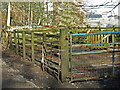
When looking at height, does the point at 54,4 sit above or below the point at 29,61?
above

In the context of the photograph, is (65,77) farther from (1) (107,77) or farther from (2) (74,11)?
(2) (74,11)

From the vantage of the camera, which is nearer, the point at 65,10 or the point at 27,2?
the point at 65,10

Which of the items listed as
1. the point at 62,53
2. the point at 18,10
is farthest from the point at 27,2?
the point at 62,53

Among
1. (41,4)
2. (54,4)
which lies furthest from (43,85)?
(41,4)

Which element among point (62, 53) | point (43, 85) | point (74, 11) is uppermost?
point (74, 11)

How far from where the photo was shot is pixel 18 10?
27.5 m

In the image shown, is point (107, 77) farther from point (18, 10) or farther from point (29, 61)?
point (18, 10)

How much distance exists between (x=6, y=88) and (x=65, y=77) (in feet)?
6.06

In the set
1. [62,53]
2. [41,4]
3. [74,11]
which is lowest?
[62,53]

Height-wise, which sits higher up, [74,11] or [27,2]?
[27,2]

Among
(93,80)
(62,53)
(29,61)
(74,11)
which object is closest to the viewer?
(62,53)

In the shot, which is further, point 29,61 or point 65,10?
point 65,10

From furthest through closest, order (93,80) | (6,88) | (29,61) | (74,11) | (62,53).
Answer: (74,11)
(29,61)
(93,80)
(62,53)
(6,88)

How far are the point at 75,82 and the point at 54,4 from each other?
19.5m
